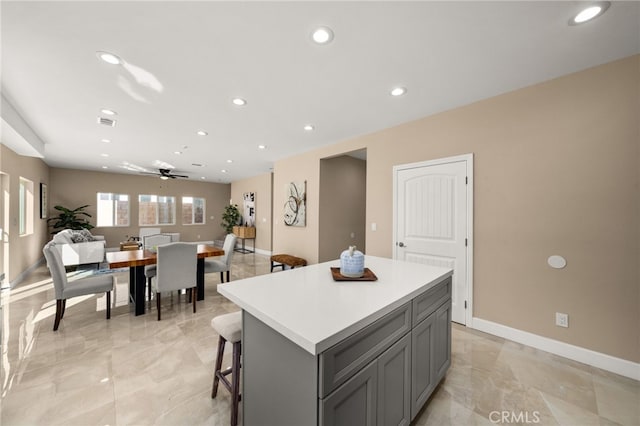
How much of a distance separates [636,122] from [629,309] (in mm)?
1528

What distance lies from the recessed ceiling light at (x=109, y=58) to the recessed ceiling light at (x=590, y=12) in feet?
11.2

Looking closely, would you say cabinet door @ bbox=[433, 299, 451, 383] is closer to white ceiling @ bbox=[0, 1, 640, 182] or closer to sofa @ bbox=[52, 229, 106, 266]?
white ceiling @ bbox=[0, 1, 640, 182]

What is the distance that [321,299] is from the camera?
1285mm

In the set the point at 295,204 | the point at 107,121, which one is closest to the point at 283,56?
the point at 107,121

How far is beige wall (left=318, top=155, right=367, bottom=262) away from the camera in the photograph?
499 cm

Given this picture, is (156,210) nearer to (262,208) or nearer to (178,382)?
(262,208)

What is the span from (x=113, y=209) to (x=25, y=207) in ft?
10.0

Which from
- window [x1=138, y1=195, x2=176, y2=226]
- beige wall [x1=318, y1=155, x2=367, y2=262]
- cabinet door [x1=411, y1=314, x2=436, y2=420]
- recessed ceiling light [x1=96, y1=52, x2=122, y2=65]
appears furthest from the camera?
window [x1=138, y1=195, x2=176, y2=226]

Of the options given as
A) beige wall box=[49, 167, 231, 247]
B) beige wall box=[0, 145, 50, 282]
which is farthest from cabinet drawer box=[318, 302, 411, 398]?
beige wall box=[49, 167, 231, 247]

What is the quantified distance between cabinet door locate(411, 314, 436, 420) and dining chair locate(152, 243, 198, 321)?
287 centimetres

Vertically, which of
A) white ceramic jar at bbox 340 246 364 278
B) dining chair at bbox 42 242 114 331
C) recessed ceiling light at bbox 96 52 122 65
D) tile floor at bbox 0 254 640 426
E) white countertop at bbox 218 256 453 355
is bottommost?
tile floor at bbox 0 254 640 426

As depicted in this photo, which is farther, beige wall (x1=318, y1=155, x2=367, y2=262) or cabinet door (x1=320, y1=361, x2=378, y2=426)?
beige wall (x1=318, y1=155, x2=367, y2=262)

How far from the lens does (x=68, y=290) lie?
2.73 m

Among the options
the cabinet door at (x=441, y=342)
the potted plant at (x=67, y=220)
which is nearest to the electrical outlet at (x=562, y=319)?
the cabinet door at (x=441, y=342)
